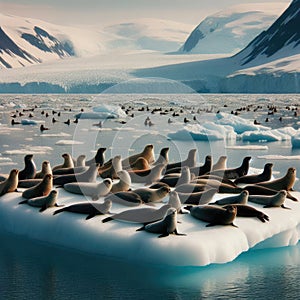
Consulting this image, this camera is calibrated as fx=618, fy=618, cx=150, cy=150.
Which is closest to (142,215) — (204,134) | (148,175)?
(148,175)

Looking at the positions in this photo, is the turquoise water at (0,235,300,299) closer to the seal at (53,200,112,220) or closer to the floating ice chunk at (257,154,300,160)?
the seal at (53,200,112,220)

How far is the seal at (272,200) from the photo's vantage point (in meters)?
10.7

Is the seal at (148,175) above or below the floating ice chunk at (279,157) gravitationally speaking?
above

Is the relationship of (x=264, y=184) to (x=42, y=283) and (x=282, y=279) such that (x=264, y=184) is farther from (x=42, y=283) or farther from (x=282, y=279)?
(x=42, y=283)

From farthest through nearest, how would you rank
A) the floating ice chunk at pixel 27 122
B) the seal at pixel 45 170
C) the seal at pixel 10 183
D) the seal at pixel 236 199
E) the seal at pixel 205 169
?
the floating ice chunk at pixel 27 122 < the seal at pixel 205 169 < the seal at pixel 45 170 < the seal at pixel 10 183 < the seal at pixel 236 199

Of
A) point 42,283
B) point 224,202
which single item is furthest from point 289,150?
point 42,283

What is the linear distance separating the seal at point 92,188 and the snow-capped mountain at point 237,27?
141m

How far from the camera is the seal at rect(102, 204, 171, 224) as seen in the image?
9461mm

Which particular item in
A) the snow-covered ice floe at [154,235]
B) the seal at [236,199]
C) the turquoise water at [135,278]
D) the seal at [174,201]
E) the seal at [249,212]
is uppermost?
the seal at [174,201]

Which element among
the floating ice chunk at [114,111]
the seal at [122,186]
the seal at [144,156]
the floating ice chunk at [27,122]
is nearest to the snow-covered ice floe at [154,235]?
the seal at [122,186]

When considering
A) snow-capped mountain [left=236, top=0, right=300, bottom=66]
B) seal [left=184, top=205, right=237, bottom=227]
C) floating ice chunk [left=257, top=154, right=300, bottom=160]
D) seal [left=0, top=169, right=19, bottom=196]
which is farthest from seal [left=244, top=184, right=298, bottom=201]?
snow-capped mountain [left=236, top=0, right=300, bottom=66]

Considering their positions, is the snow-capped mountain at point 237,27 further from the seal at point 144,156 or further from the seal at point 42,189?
the seal at point 42,189

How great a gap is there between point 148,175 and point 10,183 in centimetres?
283

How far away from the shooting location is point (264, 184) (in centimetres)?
1200
